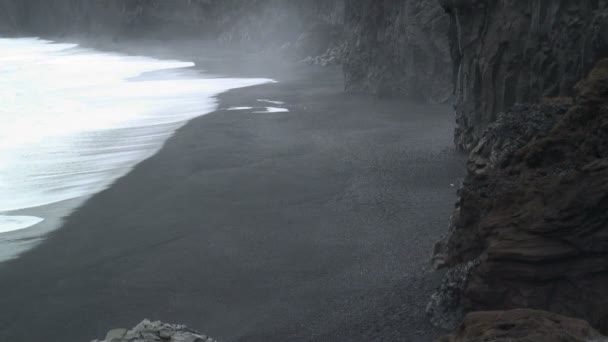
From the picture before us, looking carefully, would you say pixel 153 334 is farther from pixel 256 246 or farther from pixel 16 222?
pixel 16 222

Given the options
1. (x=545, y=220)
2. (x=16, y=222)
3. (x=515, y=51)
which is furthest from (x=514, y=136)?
(x=16, y=222)

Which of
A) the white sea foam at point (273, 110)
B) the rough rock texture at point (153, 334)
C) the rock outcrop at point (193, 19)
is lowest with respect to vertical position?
the rough rock texture at point (153, 334)

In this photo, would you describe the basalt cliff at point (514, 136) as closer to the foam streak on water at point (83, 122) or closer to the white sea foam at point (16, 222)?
the foam streak on water at point (83, 122)

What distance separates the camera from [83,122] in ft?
61.2

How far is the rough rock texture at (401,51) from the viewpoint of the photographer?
1922cm

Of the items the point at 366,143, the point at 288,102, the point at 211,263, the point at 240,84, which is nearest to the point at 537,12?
the point at 366,143

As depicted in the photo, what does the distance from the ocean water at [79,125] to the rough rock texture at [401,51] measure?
14.9 feet

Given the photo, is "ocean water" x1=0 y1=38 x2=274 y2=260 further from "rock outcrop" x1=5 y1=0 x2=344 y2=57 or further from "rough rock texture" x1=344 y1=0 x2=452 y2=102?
"rock outcrop" x1=5 y1=0 x2=344 y2=57

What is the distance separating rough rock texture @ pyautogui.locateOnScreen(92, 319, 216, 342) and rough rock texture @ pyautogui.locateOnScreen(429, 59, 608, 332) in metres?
1.83

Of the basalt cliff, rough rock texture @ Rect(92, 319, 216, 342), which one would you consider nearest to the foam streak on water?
rough rock texture @ Rect(92, 319, 216, 342)

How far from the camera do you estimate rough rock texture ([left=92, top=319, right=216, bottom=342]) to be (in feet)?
15.8

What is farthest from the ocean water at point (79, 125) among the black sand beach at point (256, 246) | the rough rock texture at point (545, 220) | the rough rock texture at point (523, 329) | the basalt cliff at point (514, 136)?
the rough rock texture at point (523, 329)

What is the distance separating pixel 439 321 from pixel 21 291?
440 cm

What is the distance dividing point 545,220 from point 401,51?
1659 cm
